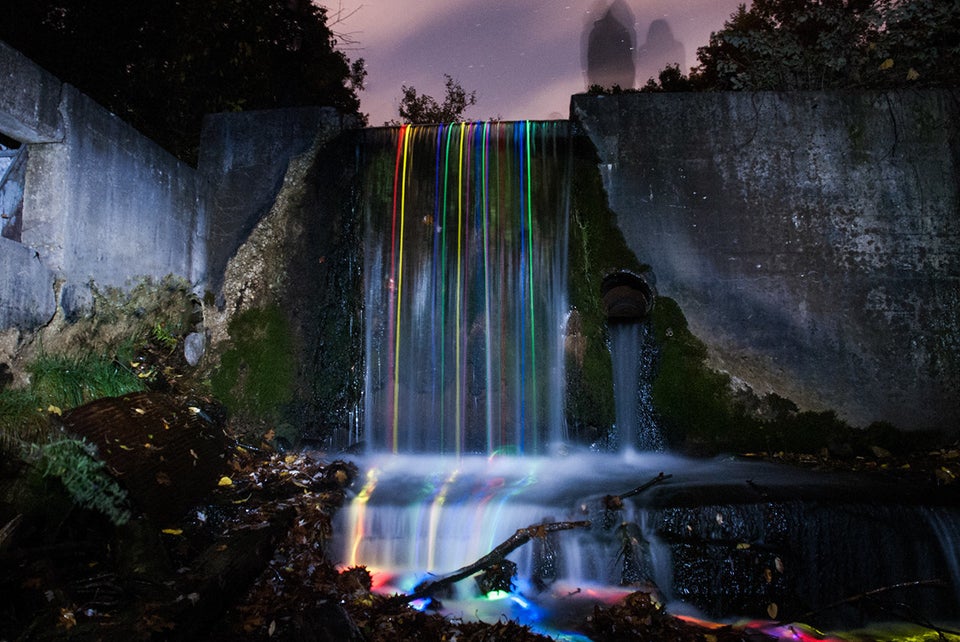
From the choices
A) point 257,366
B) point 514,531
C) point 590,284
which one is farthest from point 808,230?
point 257,366

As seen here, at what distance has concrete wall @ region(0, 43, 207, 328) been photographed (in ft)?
15.9

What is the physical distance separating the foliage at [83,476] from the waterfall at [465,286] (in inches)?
123

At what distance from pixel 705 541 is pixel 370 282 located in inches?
180

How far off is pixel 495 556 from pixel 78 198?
197 inches

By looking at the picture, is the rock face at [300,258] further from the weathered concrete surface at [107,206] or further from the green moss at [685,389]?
the green moss at [685,389]

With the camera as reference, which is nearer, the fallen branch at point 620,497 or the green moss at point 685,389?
the fallen branch at point 620,497

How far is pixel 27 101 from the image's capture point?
490 cm

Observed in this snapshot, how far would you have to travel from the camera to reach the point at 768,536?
12.9 feet

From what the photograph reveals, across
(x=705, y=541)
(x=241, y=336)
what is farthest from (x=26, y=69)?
(x=705, y=541)

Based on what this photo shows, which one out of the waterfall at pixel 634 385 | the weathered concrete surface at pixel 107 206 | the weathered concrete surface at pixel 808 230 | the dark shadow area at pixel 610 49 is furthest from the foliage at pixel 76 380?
the dark shadow area at pixel 610 49

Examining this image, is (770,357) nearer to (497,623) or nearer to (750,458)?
(750,458)

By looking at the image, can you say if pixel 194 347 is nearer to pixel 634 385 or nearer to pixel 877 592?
pixel 634 385

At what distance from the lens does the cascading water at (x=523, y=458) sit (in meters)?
3.92

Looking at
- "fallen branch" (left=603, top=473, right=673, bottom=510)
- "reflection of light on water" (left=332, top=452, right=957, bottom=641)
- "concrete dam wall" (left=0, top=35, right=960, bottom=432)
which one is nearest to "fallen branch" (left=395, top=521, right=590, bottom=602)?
"reflection of light on water" (left=332, top=452, right=957, bottom=641)
